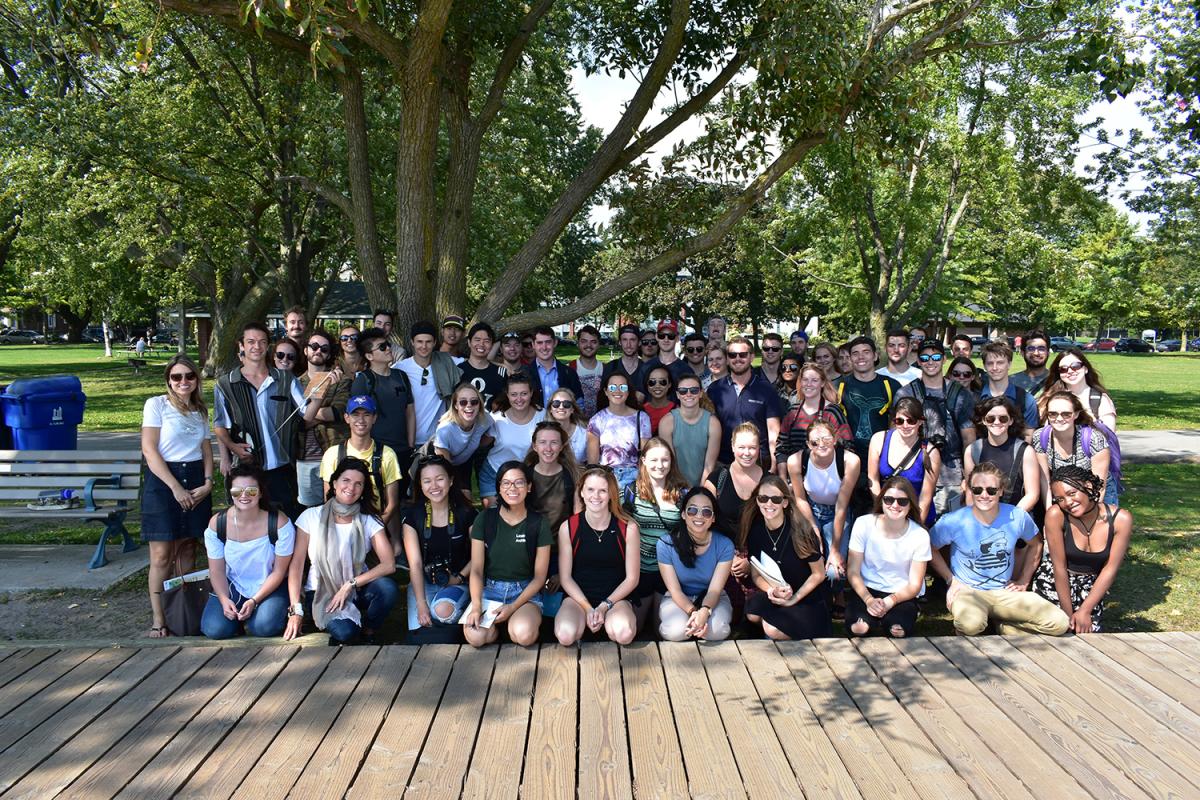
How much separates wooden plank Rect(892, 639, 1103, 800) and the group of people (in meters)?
0.63

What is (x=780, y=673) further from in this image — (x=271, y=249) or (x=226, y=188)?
(x=271, y=249)

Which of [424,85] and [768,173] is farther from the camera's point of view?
[768,173]

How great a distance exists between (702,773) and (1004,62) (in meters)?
16.8

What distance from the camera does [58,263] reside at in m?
25.0

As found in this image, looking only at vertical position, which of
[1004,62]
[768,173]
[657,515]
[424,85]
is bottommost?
[657,515]

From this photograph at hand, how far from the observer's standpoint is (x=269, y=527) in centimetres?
526

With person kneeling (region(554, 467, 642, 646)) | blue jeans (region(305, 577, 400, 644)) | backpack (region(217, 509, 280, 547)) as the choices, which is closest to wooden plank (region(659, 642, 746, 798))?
person kneeling (region(554, 467, 642, 646))

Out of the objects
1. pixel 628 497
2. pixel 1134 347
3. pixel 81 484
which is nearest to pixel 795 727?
pixel 628 497

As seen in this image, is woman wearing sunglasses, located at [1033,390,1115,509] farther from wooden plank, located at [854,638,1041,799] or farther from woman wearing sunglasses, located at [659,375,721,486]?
woman wearing sunglasses, located at [659,375,721,486]

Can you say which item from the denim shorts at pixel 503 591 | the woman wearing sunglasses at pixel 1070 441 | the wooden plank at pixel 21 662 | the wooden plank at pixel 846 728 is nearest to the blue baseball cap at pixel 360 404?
the denim shorts at pixel 503 591

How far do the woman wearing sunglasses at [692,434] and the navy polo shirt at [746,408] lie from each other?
1.14 feet

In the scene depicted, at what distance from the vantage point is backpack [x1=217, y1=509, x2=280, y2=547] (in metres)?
5.23

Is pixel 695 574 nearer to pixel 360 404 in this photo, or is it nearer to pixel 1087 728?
pixel 1087 728

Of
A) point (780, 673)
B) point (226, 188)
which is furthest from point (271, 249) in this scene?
point (780, 673)
